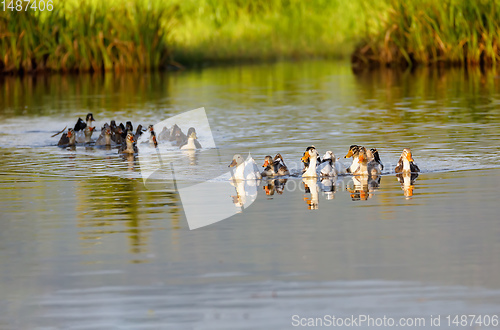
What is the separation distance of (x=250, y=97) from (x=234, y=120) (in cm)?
547

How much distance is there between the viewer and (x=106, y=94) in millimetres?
26188

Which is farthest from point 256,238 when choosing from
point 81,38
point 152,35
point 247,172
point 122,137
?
point 152,35

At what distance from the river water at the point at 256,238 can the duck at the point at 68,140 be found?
400 millimetres

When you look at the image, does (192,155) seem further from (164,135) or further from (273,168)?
(273,168)

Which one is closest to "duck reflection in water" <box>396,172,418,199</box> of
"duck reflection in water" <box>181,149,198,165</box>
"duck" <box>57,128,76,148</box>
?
"duck reflection in water" <box>181,149,198,165</box>

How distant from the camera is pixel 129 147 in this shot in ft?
48.5

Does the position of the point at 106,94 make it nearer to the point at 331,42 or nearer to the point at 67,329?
the point at 331,42

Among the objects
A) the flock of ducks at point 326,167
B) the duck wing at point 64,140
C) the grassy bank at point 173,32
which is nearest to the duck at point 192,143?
the duck wing at point 64,140

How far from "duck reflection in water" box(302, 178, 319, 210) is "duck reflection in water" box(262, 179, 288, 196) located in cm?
25

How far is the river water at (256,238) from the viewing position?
21.3 ft

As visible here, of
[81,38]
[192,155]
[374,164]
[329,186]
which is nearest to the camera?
[329,186]

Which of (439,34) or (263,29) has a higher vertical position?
(263,29)

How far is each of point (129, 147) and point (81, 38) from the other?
57.9 feet

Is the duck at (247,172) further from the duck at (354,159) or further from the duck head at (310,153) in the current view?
the duck at (354,159)
